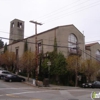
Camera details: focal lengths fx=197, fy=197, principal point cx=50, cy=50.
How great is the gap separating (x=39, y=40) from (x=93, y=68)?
12883 millimetres

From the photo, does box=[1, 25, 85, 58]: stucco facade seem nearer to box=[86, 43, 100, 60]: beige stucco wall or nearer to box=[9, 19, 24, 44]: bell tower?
box=[86, 43, 100, 60]: beige stucco wall

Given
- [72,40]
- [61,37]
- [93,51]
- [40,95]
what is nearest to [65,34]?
[61,37]

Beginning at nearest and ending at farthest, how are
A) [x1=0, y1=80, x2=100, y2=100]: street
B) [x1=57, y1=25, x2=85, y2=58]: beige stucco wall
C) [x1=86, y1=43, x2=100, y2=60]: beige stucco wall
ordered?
[x1=0, y1=80, x2=100, y2=100]: street, [x1=57, y1=25, x2=85, y2=58]: beige stucco wall, [x1=86, y1=43, x2=100, y2=60]: beige stucco wall

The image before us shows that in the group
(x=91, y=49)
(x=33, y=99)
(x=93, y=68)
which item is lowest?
(x=33, y=99)

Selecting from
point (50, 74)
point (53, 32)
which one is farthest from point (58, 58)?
point (53, 32)

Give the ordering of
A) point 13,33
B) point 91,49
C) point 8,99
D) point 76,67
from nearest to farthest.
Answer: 1. point 8,99
2. point 76,67
3. point 91,49
4. point 13,33

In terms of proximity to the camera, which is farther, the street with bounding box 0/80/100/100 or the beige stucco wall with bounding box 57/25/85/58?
the beige stucco wall with bounding box 57/25/85/58

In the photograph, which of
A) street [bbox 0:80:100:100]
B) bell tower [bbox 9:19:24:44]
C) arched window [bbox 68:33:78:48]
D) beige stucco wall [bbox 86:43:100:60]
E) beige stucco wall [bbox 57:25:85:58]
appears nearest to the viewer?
street [bbox 0:80:100:100]

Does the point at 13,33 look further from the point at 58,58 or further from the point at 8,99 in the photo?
the point at 8,99

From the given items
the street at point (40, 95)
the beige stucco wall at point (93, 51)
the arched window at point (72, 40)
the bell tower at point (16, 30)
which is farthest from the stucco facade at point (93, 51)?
the bell tower at point (16, 30)

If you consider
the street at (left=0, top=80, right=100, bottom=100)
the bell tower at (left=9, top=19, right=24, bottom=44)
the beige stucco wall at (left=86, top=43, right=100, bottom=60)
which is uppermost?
the bell tower at (left=9, top=19, right=24, bottom=44)

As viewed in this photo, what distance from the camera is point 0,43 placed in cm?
10200

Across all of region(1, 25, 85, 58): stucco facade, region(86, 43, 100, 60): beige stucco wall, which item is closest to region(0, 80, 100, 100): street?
region(1, 25, 85, 58): stucco facade

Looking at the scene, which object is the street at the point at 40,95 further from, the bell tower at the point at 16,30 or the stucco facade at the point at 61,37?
the bell tower at the point at 16,30
